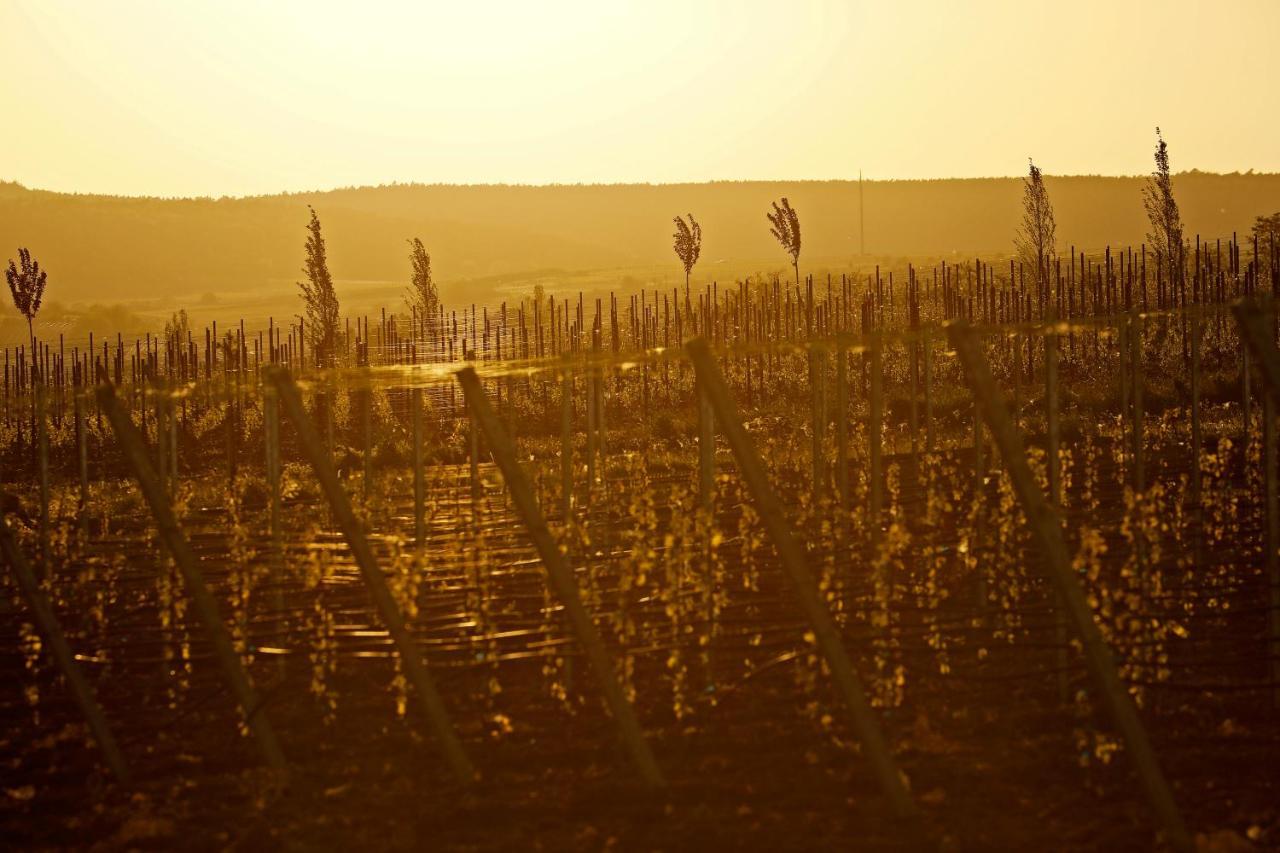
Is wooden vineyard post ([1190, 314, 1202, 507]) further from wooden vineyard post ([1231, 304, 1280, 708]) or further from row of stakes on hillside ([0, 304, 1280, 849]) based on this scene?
row of stakes on hillside ([0, 304, 1280, 849])

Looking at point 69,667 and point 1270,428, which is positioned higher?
point 1270,428

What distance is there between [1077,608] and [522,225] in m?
133

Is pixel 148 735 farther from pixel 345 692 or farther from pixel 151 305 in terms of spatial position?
pixel 151 305

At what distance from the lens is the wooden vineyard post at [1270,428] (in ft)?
18.7

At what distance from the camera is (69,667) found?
7.26 meters

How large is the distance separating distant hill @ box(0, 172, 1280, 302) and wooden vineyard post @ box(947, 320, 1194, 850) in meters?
91.8

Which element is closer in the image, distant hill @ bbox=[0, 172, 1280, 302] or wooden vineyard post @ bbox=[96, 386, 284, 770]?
wooden vineyard post @ bbox=[96, 386, 284, 770]

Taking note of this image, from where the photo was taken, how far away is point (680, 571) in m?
9.00

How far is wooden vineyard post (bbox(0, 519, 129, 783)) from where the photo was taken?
7.17m

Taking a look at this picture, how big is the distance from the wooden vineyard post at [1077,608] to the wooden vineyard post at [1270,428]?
3.23 feet


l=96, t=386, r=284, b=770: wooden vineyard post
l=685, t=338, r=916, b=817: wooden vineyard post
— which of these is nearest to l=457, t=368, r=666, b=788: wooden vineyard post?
l=685, t=338, r=916, b=817: wooden vineyard post

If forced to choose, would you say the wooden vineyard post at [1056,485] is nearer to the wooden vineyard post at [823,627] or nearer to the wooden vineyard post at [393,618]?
the wooden vineyard post at [823,627]

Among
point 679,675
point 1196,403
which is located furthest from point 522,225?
point 679,675

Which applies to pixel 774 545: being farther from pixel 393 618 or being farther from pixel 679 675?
pixel 393 618
